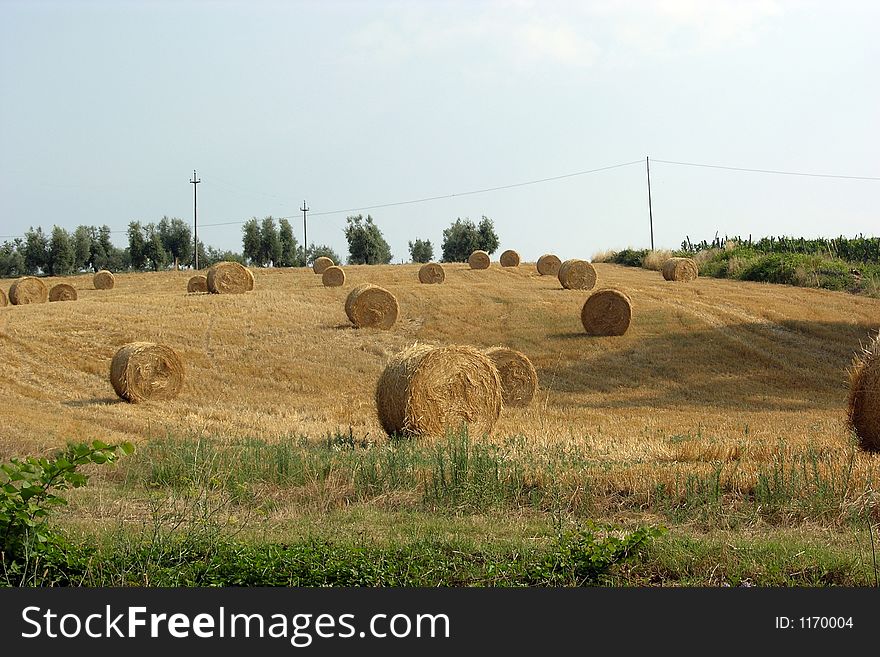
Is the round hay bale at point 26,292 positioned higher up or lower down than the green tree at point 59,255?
lower down

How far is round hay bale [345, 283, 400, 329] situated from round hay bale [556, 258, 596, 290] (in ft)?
41.8

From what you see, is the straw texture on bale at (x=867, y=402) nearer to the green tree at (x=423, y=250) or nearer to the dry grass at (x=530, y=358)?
the dry grass at (x=530, y=358)

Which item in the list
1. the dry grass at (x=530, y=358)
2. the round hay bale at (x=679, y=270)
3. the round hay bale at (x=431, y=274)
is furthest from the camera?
the round hay bale at (x=679, y=270)

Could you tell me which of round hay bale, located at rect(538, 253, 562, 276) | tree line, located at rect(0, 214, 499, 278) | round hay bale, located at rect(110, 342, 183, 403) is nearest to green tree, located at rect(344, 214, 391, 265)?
tree line, located at rect(0, 214, 499, 278)

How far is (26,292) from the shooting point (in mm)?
40906

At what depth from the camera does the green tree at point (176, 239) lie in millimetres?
83312

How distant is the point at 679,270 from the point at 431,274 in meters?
13.3

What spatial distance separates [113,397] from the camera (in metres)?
22.2

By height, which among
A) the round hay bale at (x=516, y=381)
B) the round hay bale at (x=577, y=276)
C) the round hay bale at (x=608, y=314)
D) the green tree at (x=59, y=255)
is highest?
the green tree at (x=59, y=255)

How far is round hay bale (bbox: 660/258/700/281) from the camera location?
159ft

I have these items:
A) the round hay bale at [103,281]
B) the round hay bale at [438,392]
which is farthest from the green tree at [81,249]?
the round hay bale at [438,392]

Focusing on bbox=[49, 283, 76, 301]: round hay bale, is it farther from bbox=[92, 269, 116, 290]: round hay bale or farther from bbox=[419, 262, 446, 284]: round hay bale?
bbox=[419, 262, 446, 284]: round hay bale

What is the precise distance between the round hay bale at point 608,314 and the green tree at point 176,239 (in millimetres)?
59459

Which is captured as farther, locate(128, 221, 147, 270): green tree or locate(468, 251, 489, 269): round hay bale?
locate(128, 221, 147, 270): green tree
